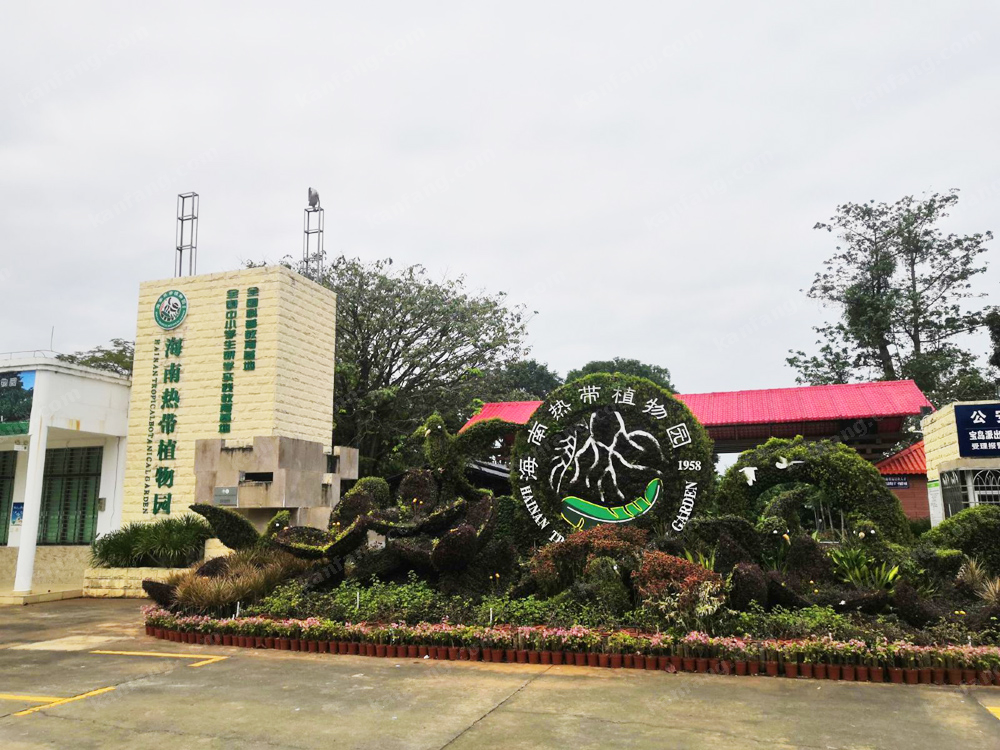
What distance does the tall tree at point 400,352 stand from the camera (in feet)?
79.8

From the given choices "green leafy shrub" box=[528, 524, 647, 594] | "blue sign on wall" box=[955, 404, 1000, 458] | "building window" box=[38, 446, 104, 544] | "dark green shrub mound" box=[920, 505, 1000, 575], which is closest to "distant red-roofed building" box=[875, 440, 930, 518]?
"blue sign on wall" box=[955, 404, 1000, 458]

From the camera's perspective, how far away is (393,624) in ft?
28.7

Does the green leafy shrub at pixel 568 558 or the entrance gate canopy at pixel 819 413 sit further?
the entrance gate canopy at pixel 819 413

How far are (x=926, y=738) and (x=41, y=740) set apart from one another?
5.77 meters

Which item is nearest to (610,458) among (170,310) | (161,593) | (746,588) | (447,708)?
(746,588)

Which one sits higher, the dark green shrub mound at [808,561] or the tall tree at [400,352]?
the tall tree at [400,352]

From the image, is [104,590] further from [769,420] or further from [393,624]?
[769,420]

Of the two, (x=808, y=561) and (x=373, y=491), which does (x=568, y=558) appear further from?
(x=373, y=491)

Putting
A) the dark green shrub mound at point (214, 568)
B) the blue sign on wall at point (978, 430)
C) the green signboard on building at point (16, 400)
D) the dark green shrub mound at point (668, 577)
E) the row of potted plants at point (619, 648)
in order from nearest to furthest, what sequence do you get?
1. the row of potted plants at point (619, 648)
2. the dark green shrub mound at point (668, 577)
3. the dark green shrub mound at point (214, 568)
4. the blue sign on wall at point (978, 430)
5. the green signboard on building at point (16, 400)

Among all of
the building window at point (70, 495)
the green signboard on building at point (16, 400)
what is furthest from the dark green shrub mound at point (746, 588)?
the building window at point (70, 495)

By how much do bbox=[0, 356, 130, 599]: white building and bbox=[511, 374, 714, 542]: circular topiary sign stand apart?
29.4 feet

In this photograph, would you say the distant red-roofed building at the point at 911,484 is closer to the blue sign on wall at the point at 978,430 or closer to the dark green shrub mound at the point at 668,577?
the blue sign on wall at the point at 978,430

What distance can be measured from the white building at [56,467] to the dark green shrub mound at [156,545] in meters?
1.16

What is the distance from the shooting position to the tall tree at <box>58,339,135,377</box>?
2738cm
